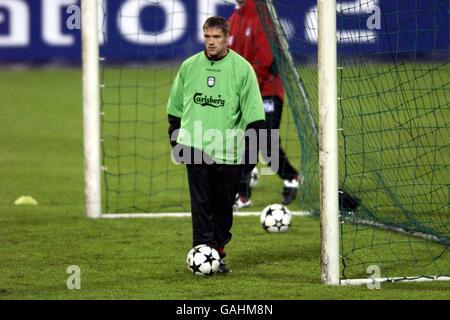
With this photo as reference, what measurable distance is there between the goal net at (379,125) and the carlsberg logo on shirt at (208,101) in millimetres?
929

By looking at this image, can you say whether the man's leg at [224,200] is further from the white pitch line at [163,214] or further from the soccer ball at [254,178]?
the soccer ball at [254,178]

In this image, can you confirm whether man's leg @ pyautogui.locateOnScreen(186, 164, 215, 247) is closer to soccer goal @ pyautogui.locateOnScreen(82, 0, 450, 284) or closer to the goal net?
soccer goal @ pyautogui.locateOnScreen(82, 0, 450, 284)

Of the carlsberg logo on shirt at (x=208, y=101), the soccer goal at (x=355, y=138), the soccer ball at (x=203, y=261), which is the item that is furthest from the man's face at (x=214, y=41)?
the soccer ball at (x=203, y=261)

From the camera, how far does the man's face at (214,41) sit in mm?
7809

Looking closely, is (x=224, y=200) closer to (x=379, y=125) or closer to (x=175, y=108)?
(x=175, y=108)

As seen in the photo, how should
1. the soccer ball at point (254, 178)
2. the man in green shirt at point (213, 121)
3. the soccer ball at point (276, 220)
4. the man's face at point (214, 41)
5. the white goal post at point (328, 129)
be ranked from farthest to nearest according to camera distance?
the soccer ball at point (254, 178)
the soccer ball at point (276, 220)
the man in green shirt at point (213, 121)
the man's face at point (214, 41)
the white goal post at point (328, 129)

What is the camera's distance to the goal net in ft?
28.3

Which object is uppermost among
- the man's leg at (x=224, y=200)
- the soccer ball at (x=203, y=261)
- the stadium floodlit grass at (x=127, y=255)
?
the man's leg at (x=224, y=200)

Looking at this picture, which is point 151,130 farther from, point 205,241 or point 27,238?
point 205,241

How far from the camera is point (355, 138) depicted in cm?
971

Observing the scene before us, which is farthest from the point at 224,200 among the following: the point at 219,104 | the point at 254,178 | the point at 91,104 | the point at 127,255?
the point at 254,178

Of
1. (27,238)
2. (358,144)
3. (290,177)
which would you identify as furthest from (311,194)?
(27,238)

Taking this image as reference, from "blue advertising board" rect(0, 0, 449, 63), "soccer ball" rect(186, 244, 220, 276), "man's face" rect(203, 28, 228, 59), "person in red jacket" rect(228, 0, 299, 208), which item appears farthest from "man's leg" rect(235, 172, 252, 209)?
"blue advertising board" rect(0, 0, 449, 63)

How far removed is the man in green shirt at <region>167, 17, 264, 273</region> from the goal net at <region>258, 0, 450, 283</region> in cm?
74
